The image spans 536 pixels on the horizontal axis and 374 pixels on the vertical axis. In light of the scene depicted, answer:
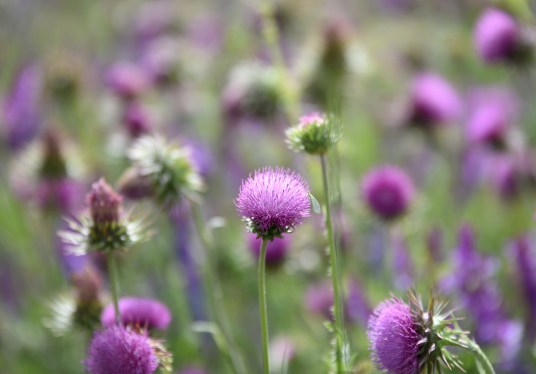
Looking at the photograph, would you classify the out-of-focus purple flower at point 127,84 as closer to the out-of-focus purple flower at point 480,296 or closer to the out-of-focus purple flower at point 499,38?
the out-of-focus purple flower at point 499,38

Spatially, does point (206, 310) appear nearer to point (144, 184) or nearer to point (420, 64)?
point (144, 184)

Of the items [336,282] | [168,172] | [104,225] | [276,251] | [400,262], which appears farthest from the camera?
[400,262]

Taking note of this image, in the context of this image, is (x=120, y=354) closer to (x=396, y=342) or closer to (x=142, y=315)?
(x=142, y=315)

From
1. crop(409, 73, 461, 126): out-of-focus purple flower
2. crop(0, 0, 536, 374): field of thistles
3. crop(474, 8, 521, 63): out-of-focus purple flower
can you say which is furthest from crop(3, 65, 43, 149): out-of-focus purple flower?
crop(474, 8, 521, 63): out-of-focus purple flower

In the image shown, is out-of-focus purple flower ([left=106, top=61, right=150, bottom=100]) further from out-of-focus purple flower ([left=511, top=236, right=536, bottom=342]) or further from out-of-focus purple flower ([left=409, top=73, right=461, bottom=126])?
out-of-focus purple flower ([left=511, top=236, right=536, bottom=342])

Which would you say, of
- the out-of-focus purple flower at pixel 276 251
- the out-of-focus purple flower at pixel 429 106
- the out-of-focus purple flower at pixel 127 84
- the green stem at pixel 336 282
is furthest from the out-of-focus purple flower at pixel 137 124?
the green stem at pixel 336 282

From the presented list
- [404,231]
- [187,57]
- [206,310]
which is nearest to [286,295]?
[206,310]

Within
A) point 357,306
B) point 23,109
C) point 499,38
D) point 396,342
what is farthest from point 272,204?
point 23,109
